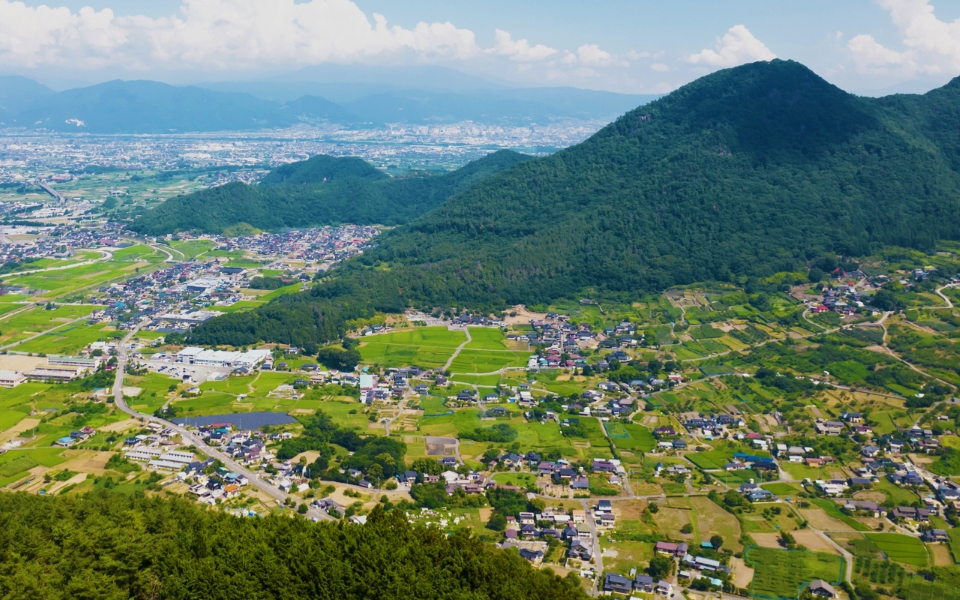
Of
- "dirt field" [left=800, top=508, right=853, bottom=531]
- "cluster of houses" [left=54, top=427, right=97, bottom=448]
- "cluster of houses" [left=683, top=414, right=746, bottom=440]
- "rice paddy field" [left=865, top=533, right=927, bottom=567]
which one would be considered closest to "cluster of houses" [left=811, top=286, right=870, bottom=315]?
"cluster of houses" [left=683, top=414, right=746, bottom=440]

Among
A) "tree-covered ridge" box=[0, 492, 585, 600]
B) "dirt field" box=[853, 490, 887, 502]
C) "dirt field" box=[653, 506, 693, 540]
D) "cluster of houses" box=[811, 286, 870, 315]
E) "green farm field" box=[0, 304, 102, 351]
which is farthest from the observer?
"cluster of houses" box=[811, 286, 870, 315]

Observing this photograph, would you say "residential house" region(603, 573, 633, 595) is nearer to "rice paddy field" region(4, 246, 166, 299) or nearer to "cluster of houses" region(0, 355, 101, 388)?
"cluster of houses" region(0, 355, 101, 388)

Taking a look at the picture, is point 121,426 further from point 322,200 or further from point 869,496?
point 322,200

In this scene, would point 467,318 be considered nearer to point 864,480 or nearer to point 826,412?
point 826,412

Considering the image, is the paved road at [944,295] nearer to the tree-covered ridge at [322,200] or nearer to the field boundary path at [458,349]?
the field boundary path at [458,349]

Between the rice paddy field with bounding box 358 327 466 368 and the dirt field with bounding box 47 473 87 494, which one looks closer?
the dirt field with bounding box 47 473 87 494

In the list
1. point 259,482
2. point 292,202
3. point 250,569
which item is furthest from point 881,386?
point 292,202

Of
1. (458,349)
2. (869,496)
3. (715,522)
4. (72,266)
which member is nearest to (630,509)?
(715,522)
